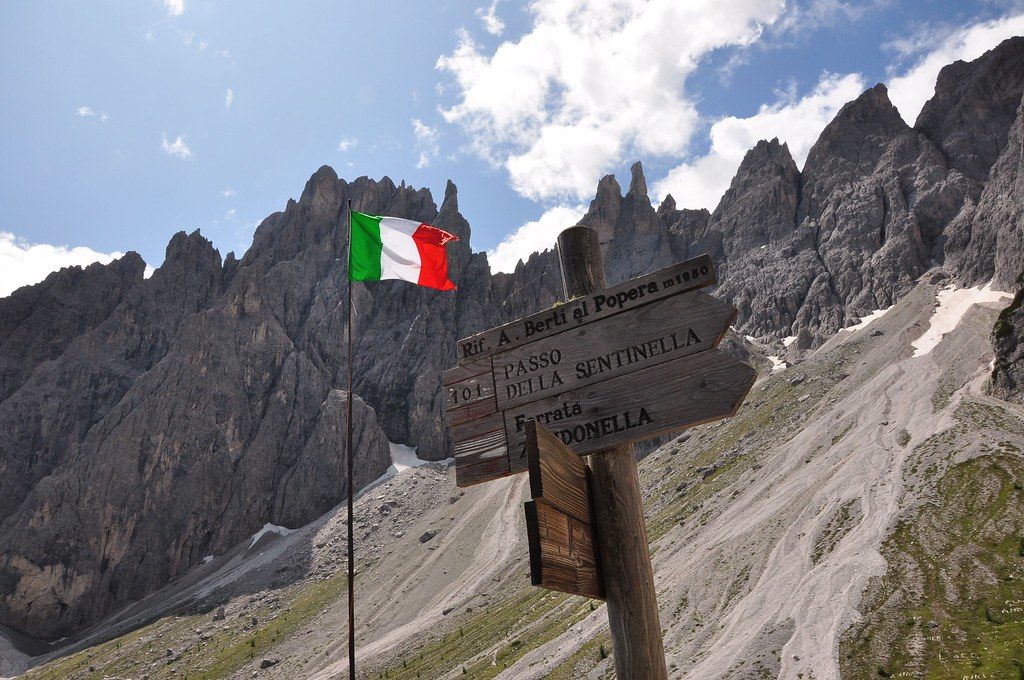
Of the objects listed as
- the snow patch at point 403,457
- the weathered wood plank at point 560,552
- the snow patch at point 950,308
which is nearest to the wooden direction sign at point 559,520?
the weathered wood plank at point 560,552

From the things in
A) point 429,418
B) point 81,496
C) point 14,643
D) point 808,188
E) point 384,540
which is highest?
point 808,188

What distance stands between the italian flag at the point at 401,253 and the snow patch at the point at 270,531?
124m

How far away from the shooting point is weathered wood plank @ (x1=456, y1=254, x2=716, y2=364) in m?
4.33

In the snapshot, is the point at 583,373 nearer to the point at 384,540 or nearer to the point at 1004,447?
the point at 1004,447

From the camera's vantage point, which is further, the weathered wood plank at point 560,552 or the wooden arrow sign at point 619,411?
the wooden arrow sign at point 619,411

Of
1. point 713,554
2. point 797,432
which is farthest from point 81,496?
point 797,432

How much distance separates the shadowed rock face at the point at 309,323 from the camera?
4906 inches

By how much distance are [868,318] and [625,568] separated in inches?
5641

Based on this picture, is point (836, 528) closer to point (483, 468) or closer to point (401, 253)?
point (401, 253)

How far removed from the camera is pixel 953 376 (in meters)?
79.9

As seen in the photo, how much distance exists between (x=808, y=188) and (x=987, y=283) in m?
64.9

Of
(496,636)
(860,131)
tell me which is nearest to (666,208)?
(860,131)

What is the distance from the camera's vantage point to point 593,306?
460cm

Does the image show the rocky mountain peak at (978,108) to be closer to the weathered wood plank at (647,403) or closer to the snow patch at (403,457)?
the snow patch at (403,457)
